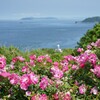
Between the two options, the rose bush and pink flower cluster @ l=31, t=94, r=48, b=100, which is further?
the rose bush

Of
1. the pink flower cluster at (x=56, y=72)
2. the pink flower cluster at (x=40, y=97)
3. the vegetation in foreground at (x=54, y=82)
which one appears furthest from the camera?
the pink flower cluster at (x=56, y=72)

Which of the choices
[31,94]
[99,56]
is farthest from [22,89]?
[99,56]

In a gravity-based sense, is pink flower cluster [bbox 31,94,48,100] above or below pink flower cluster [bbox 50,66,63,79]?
below

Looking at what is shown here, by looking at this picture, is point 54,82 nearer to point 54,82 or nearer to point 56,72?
point 54,82

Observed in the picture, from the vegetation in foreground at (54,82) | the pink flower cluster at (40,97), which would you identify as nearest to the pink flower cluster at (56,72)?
the vegetation in foreground at (54,82)

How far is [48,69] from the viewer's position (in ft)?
19.6

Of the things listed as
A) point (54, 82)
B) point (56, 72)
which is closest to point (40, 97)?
point (54, 82)

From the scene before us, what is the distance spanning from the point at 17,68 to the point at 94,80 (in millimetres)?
1441

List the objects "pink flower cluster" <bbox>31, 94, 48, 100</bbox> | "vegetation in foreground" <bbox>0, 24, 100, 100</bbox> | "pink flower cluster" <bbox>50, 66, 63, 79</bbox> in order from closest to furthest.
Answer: "pink flower cluster" <bbox>31, 94, 48, 100</bbox> → "vegetation in foreground" <bbox>0, 24, 100, 100</bbox> → "pink flower cluster" <bbox>50, 66, 63, 79</bbox>

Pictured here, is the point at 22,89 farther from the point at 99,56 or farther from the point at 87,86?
the point at 99,56

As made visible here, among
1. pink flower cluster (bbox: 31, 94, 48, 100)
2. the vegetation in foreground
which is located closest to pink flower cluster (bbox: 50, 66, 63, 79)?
the vegetation in foreground

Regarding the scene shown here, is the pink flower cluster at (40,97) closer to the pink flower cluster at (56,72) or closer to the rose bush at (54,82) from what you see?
the rose bush at (54,82)

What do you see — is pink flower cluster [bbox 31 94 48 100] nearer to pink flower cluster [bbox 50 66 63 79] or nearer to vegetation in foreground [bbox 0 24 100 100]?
vegetation in foreground [bbox 0 24 100 100]

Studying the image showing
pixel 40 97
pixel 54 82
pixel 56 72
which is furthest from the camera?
pixel 56 72
